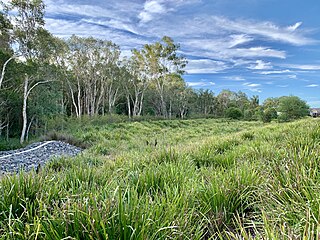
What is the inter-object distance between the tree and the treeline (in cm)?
383

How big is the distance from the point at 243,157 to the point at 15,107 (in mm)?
25081

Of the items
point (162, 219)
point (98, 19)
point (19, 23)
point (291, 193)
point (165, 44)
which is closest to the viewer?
point (162, 219)

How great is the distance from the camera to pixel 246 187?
195cm

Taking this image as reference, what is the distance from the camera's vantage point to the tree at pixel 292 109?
23.1 metres

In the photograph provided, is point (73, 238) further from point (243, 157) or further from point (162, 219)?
point (243, 157)

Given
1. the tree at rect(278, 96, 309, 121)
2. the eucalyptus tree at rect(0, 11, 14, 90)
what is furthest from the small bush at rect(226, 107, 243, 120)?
the eucalyptus tree at rect(0, 11, 14, 90)

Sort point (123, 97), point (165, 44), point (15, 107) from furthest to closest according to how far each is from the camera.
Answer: point (123, 97)
point (165, 44)
point (15, 107)

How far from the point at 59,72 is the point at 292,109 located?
22.3 m

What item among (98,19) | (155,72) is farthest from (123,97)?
(98,19)

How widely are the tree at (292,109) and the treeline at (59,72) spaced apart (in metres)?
3.83

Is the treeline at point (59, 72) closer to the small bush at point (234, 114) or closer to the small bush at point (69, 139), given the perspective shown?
the small bush at point (234, 114)

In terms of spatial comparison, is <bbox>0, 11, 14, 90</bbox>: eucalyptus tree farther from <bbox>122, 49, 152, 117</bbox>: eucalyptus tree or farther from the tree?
the tree

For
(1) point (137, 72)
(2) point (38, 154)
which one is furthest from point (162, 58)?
(2) point (38, 154)

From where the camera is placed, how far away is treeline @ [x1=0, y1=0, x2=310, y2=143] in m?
18.2
